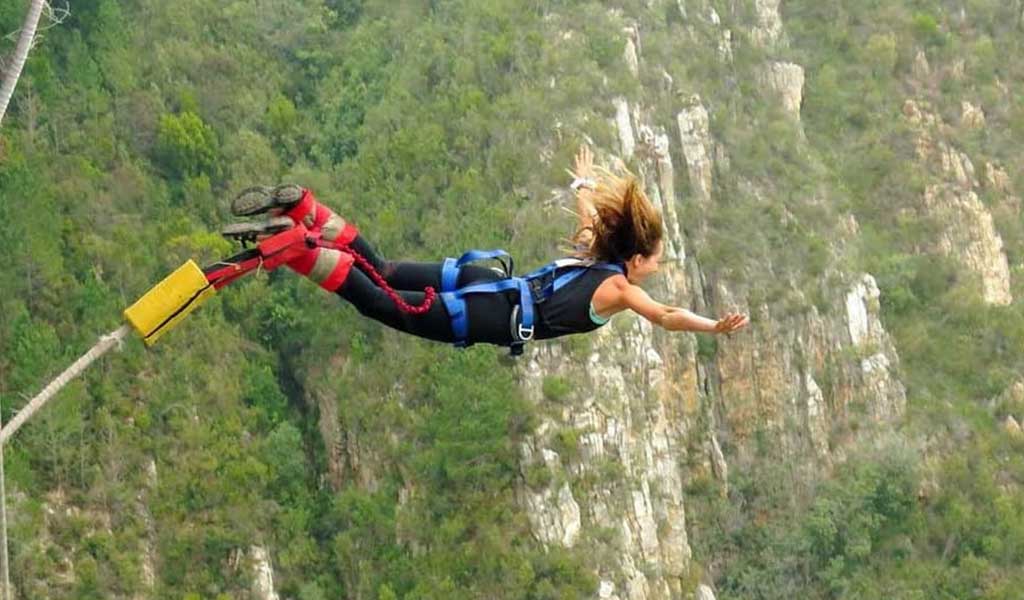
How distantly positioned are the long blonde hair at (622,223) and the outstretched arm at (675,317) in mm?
186

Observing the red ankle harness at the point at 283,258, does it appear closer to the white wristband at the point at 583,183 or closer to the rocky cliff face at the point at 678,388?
the white wristband at the point at 583,183

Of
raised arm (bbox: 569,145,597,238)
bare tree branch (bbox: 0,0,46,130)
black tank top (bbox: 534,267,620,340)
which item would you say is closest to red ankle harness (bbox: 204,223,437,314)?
black tank top (bbox: 534,267,620,340)

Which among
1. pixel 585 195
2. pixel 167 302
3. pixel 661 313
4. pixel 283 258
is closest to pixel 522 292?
pixel 585 195

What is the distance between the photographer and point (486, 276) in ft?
24.0

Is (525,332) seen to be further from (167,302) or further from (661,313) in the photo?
(167,302)

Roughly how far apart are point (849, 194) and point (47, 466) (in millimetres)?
22355

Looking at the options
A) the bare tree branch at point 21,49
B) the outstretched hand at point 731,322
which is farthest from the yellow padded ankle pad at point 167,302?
the outstretched hand at point 731,322

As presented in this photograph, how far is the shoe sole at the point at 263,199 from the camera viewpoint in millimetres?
6352

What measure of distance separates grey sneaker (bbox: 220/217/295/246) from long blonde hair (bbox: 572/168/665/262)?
1416mm

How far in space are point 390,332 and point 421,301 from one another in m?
20.5

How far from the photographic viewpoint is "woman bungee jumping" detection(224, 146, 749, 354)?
6.42 metres

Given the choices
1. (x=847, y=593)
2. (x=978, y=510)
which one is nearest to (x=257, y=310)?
(x=847, y=593)

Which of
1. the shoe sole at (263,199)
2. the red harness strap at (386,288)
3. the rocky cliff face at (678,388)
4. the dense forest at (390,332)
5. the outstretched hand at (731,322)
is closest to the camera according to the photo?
the outstretched hand at (731,322)

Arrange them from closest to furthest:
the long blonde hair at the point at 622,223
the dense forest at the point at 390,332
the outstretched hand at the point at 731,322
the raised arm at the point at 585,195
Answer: the outstretched hand at the point at 731,322 < the long blonde hair at the point at 622,223 < the raised arm at the point at 585,195 < the dense forest at the point at 390,332
